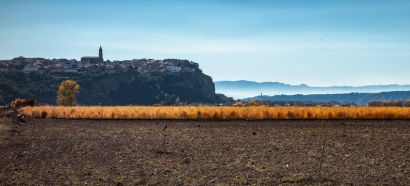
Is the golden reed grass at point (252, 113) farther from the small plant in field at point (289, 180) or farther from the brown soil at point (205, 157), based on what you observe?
the small plant in field at point (289, 180)

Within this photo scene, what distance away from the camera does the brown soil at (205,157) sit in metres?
12.6

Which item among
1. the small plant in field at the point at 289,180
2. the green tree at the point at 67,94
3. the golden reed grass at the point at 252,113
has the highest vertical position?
the green tree at the point at 67,94

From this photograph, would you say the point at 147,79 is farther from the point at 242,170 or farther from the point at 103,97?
the point at 242,170

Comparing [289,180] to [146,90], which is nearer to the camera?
[289,180]

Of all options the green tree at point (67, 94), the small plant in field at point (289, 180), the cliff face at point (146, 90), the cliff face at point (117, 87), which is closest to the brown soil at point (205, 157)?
the small plant in field at point (289, 180)

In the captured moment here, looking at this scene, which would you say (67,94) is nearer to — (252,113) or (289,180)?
(252,113)

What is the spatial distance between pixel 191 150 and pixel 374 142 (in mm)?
8136

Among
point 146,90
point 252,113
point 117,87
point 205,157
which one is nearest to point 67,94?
point 252,113

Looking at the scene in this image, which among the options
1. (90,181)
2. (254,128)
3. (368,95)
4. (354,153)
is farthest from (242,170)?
(368,95)

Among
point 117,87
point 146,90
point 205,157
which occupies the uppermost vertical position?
point 117,87

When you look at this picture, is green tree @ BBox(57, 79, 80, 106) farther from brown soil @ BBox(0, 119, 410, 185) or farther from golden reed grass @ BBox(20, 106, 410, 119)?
brown soil @ BBox(0, 119, 410, 185)

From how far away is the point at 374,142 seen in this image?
20234 mm

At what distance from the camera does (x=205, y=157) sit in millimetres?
16281

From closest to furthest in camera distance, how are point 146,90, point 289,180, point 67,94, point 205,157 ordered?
point 289,180 < point 205,157 < point 67,94 < point 146,90
